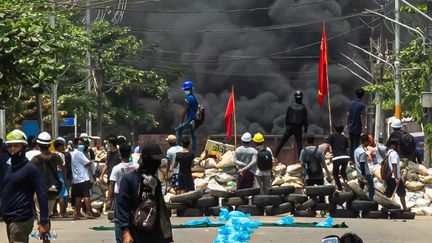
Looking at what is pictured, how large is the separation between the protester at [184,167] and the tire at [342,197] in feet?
9.41

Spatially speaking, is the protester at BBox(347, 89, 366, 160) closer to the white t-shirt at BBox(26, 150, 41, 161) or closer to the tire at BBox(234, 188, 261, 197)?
the tire at BBox(234, 188, 261, 197)

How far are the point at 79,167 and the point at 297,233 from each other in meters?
6.00

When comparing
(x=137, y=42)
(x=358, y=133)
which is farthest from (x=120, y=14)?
(x=358, y=133)

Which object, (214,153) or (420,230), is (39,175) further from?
(214,153)

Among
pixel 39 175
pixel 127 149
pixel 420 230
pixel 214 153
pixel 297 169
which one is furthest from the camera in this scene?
pixel 214 153

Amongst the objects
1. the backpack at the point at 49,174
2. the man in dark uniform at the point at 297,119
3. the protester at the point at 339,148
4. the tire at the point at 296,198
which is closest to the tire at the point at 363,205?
the tire at the point at 296,198

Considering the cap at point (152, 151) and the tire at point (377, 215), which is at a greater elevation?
the cap at point (152, 151)

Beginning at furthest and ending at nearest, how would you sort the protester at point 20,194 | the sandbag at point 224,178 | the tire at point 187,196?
the sandbag at point 224,178
the tire at point 187,196
the protester at point 20,194

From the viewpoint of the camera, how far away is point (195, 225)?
69.4 feet

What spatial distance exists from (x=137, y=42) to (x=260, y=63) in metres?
7.14

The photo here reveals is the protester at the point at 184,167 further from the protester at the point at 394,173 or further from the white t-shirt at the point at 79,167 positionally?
the protester at the point at 394,173

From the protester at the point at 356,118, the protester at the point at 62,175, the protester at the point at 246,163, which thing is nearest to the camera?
the protester at the point at 62,175

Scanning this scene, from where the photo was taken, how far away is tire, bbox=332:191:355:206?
23.5 metres

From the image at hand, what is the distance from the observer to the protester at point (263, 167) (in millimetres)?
24750
